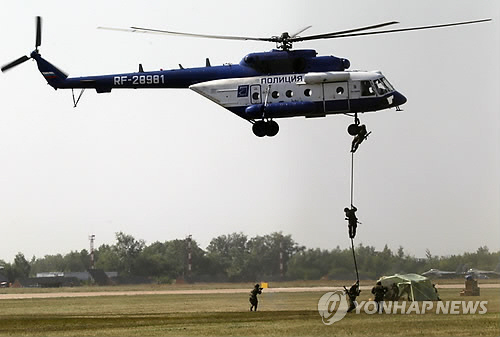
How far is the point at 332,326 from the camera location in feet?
124

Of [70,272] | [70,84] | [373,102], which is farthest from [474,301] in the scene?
[70,272]

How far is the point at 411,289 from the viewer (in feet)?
176

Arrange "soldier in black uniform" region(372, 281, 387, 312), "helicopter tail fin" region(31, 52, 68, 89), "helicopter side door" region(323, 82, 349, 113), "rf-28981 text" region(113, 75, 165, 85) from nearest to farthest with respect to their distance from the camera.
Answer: "helicopter side door" region(323, 82, 349, 113) < "soldier in black uniform" region(372, 281, 387, 312) < "rf-28981 text" region(113, 75, 165, 85) < "helicopter tail fin" region(31, 52, 68, 89)

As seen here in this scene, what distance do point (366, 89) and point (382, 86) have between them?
81 centimetres

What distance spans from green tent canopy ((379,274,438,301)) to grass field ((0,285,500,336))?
3.07 metres

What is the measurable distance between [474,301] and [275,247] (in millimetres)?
27677

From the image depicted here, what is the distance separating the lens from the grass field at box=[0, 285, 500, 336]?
36.5 metres

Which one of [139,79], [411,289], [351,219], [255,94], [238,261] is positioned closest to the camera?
[351,219]

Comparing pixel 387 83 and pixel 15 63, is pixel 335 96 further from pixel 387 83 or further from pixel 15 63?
pixel 15 63

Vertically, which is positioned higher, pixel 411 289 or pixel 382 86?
pixel 382 86

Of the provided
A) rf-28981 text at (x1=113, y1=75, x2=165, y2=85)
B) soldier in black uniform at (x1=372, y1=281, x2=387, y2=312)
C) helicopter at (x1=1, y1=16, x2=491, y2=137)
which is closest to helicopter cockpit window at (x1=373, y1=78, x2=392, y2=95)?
helicopter at (x1=1, y1=16, x2=491, y2=137)

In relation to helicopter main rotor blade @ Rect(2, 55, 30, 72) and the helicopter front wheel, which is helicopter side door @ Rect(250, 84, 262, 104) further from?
helicopter main rotor blade @ Rect(2, 55, 30, 72)

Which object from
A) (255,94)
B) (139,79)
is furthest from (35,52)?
(255,94)

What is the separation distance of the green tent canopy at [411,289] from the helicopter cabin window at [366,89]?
14.6 metres
